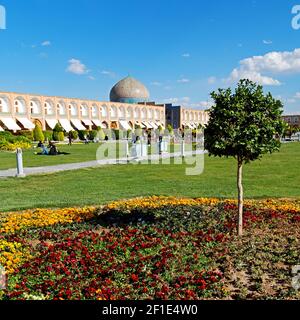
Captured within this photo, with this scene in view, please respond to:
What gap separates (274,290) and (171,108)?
3385 inches

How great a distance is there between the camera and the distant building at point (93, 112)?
50.3m

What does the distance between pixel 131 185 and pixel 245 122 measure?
6705 mm

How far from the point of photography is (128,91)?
3152 inches

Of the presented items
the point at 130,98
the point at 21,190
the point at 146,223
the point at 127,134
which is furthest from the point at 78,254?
the point at 130,98

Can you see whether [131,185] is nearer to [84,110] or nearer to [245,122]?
[245,122]

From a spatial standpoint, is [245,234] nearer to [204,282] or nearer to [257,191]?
[204,282]

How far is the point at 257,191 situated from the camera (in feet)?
33.2

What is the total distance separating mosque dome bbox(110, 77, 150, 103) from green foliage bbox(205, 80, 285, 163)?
75.6 meters

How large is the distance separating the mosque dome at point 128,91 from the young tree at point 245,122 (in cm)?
7555

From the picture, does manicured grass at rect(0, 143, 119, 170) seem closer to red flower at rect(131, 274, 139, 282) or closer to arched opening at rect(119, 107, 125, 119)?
red flower at rect(131, 274, 139, 282)

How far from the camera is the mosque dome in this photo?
7994 centimetres

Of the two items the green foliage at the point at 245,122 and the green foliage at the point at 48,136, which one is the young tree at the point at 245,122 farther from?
the green foliage at the point at 48,136

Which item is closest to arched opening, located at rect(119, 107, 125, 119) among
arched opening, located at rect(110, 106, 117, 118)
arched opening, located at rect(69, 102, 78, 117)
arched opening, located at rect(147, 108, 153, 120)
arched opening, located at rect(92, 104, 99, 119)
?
arched opening, located at rect(110, 106, 117, 118)

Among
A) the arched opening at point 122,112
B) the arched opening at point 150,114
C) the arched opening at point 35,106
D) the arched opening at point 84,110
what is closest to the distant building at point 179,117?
the arched opening at point 150,114
